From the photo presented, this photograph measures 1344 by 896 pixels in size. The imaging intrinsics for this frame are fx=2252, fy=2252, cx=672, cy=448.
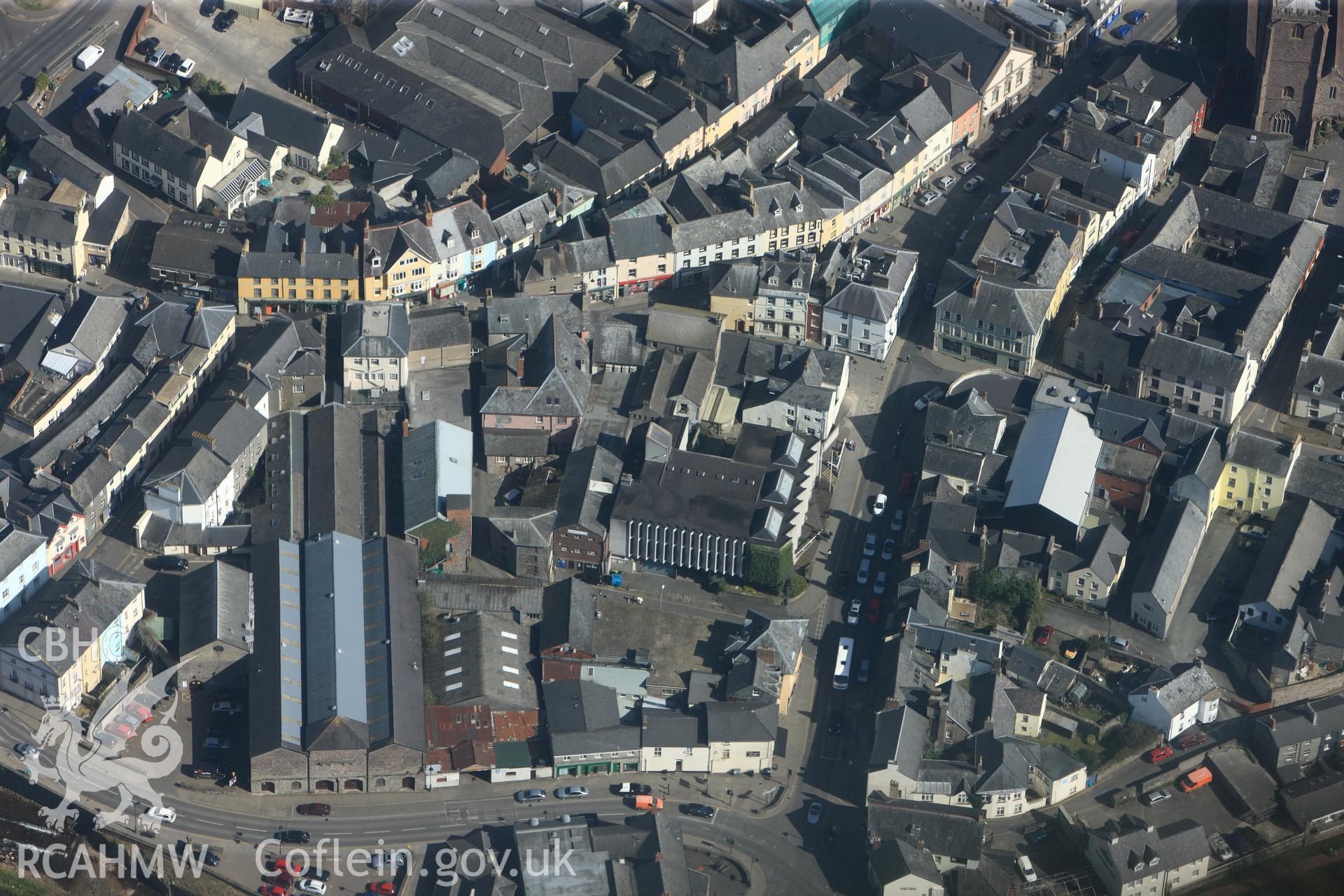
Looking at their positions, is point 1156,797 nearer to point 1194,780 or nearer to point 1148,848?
point 1194,780

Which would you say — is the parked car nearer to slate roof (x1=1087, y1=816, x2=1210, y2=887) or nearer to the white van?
slate roof (x1=1087, y1=816, x2=1210, y2=887)

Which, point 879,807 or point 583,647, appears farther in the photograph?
point 583,647

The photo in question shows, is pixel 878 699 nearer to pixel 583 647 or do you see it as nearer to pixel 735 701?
pixel 735 701

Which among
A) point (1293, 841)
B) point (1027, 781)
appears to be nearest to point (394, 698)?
point (1027, 781)

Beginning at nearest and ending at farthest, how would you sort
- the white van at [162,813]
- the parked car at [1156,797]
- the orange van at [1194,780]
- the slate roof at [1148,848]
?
the slate roof at [1148,848], the white van at [162,813], the parked car at [1156,797], the orange van at [1194,780]

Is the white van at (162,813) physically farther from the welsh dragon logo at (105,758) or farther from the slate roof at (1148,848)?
the slate roof at (1148,848)

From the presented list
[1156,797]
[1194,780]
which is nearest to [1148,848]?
[1156,797]

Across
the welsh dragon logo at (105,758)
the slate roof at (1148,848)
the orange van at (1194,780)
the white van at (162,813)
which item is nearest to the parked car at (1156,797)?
the orange van at (1194,780)
